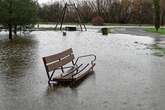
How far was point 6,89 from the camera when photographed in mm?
10211

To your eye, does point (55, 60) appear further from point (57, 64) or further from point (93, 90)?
point (93, 90)

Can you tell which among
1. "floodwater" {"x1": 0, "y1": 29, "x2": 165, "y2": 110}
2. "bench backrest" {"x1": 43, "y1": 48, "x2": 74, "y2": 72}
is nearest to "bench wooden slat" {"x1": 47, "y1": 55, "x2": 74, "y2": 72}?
"bench backrest" {"x1": 43, "y1": 48, "x2": 74, "y2": 72}

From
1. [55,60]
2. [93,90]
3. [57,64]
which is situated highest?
[55,60]

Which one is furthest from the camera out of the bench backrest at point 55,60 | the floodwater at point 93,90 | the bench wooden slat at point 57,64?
the bench wooden slat at point 57,64

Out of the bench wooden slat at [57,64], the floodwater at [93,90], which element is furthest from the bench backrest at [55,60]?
the floodwater at [93,90]

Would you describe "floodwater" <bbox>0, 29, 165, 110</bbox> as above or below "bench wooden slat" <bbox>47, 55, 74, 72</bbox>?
below

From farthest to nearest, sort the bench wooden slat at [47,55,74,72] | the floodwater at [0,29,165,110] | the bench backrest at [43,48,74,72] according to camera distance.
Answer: the bench wooden slat at [47,55,74,72] → the bench backrest at [43,48,74,72] → the floodwater at [0,29,165,110]

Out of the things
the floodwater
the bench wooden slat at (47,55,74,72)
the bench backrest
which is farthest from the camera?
the bench wooden slat at (47,55,74,72)

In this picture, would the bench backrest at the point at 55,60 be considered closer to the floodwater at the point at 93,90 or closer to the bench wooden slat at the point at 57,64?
the bench wooden slat at the point at 57,64

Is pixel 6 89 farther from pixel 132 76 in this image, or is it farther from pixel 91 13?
pixel 91 13

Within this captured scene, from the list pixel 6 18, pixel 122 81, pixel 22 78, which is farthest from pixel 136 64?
pixel 6 18

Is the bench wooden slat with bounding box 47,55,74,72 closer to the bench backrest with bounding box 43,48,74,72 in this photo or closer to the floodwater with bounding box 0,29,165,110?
the bench backrest with bounding box 43,48,74,72

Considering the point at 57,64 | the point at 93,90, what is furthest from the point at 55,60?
the point at 93,90

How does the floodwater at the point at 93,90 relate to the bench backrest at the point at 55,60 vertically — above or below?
below
